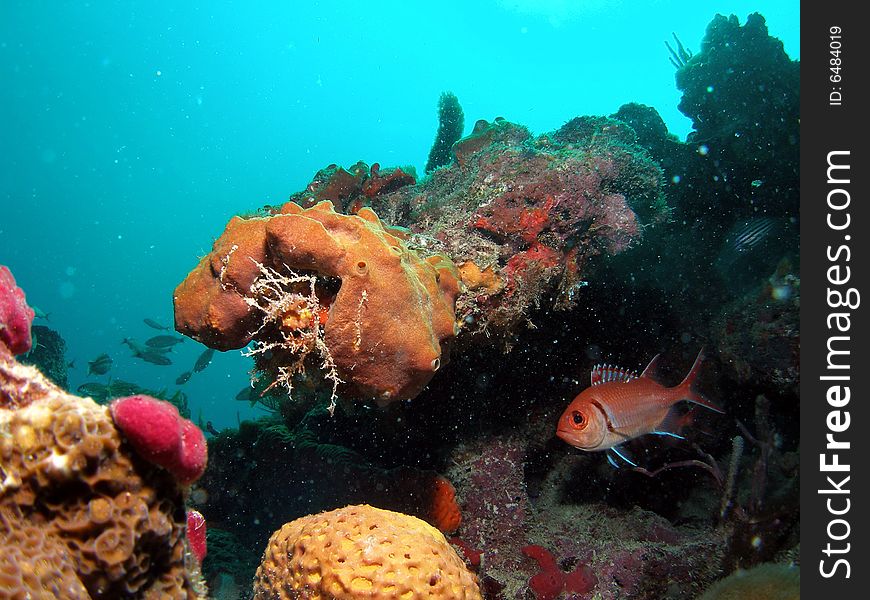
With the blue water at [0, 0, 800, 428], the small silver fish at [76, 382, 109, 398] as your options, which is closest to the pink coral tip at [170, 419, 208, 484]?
the small silver fish at [76, 382, 109, 398]

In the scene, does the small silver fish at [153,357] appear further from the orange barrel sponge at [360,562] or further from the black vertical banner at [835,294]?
the black vertical banner at [835,294]

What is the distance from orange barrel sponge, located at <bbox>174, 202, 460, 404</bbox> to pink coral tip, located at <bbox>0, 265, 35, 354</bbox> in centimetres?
105

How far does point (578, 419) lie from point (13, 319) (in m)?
3.21

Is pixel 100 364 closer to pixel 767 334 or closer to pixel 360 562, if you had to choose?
pixel 360 562

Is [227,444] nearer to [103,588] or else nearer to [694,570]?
[103,588]

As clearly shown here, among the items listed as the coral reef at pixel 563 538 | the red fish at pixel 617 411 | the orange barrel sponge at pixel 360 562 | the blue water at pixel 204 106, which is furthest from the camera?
the blue water at pixel 204 106

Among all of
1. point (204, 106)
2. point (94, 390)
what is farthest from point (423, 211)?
point (204, 106)

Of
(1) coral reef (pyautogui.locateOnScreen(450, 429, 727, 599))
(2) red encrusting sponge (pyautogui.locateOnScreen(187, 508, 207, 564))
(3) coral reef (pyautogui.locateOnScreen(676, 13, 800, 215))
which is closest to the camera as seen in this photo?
(2) red encrusting sponge (pyautogui.locateOnScreen(187, 508, 207, 564))

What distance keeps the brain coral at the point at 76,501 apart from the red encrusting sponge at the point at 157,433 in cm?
7

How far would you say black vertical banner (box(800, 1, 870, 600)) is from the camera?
277 cm

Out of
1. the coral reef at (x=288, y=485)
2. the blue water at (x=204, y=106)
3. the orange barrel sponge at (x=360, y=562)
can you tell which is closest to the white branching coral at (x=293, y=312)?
the orange barrel sponge at (x=360, y=562)

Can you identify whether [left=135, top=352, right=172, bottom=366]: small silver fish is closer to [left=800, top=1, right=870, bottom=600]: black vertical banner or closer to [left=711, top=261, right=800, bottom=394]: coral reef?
[left=711, top=261, right=800, bottom=394]: coral reef

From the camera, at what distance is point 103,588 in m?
1.42

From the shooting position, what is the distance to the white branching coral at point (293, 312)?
283 cm
